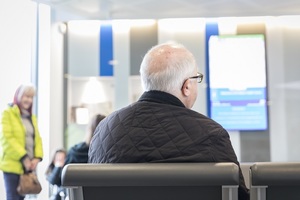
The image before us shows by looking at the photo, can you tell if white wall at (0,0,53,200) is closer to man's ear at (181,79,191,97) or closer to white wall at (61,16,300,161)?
white wall at (61,16,300,161)

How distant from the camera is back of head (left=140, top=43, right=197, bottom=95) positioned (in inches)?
52.6

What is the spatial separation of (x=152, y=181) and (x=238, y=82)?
17.7 feet

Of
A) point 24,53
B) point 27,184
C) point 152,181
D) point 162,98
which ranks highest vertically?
point 24,53

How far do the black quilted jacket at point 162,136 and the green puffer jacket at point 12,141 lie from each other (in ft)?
10.1

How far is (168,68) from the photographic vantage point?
52.7 inches

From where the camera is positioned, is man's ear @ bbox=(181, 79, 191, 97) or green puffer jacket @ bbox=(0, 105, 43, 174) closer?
man's ear @ bbox=(181, 79, 191, 97)

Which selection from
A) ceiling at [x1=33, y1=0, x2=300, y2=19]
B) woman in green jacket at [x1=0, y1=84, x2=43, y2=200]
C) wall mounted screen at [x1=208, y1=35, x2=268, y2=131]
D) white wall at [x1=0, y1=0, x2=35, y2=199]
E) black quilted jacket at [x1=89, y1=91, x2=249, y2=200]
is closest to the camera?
black quilted jacket at [x1=89, y1=91, x2=249, y2=200]

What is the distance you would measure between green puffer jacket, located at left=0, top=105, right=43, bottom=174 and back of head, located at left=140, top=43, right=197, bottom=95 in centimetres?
314

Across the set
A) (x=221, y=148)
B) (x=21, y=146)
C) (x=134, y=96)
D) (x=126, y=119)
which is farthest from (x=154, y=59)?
(x=134, y=96)

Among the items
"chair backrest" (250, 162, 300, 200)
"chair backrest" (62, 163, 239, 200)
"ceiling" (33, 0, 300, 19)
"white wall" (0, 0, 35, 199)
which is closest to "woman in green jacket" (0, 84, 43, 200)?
"white wall" (0, 0, 35, 199)

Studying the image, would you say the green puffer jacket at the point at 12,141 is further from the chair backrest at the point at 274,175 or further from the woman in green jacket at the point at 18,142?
the chair backrest at the point at 274,175

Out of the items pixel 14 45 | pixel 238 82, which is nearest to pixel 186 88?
pixel 14 45

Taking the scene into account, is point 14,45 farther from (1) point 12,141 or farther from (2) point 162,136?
(2) point 162,136

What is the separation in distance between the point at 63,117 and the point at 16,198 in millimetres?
2349
